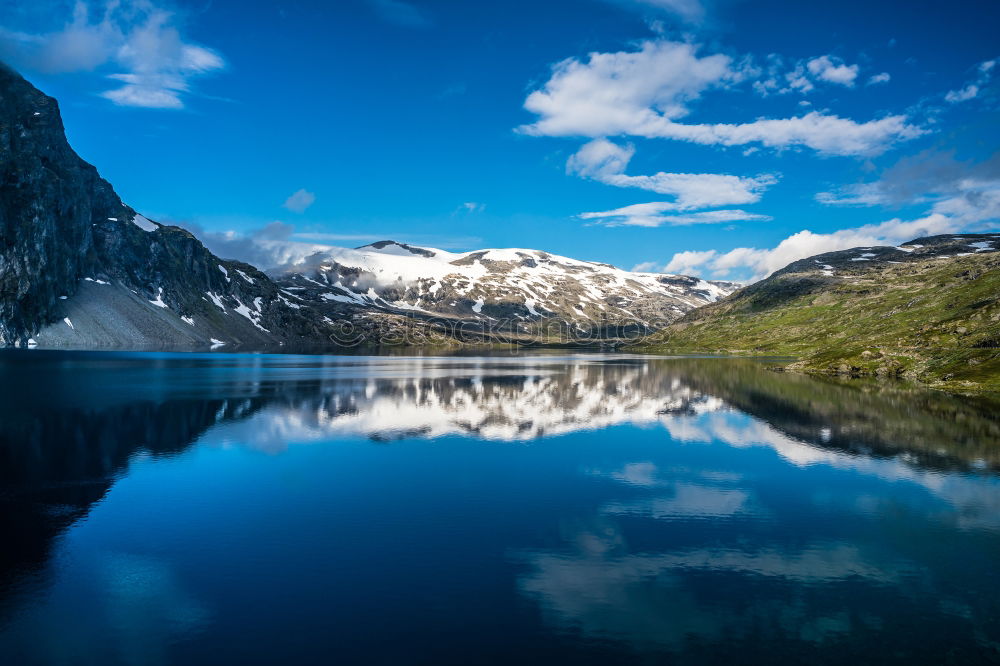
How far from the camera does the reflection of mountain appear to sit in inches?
1362

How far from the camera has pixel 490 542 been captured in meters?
27.8

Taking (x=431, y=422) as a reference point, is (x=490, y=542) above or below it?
below

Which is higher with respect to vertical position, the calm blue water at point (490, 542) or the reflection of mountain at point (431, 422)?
the reflection of mountain at point (431, 422)

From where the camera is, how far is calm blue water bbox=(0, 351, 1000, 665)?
1883 centimetres

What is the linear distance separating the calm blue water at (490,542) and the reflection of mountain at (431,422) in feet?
1.26

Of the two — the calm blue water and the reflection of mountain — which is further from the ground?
the reflection of mountain

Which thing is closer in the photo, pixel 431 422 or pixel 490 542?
pixel 490 542

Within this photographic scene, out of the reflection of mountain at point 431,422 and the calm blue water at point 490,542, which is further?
the reflection of mountain at point 431,422

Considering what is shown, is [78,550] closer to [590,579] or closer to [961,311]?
[590,579]

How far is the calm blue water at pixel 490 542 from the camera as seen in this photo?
18828 millimetres

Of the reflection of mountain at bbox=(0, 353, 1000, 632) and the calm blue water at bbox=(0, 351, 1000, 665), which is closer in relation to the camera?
the calm blue water at bbox=(0, 351, 1000, 665)

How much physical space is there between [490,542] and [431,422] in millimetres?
39037

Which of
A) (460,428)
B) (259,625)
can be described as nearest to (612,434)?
(460,428)

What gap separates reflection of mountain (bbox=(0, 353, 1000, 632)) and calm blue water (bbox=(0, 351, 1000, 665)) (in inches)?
15.2
